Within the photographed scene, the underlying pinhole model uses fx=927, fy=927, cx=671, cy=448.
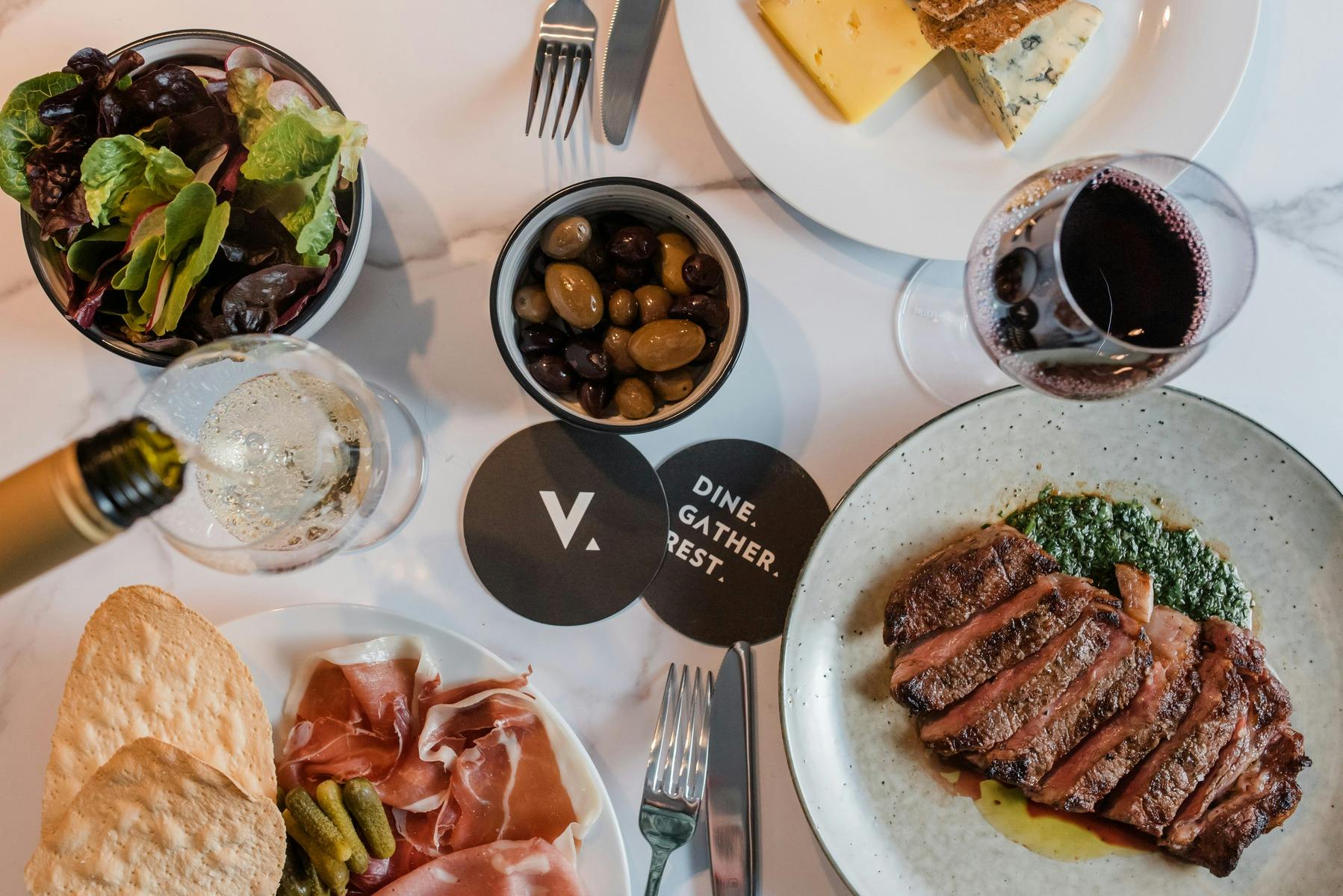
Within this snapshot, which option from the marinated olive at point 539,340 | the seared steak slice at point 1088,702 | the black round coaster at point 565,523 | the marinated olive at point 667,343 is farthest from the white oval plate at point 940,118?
the seared steak slice at point 1088,702

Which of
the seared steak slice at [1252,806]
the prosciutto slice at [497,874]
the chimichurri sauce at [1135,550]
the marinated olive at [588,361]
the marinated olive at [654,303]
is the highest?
the marinated olive at [654,303]

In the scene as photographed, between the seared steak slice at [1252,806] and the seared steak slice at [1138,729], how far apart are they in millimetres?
123

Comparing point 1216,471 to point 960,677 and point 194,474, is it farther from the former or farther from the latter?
point 194,474

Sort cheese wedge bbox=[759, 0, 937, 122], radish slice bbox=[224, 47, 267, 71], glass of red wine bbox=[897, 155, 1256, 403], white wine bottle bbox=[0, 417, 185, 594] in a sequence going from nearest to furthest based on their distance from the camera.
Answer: white wine bottle bbox=[0, 417, 185, 594] → glass of red wine bbox=[897, 155, 1256, 403] → radish slice bbox=[224, 47, 267, 71] → cheese wedge bbox=[759, 0, 937, 122]

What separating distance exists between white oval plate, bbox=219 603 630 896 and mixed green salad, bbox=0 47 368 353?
1.33ft

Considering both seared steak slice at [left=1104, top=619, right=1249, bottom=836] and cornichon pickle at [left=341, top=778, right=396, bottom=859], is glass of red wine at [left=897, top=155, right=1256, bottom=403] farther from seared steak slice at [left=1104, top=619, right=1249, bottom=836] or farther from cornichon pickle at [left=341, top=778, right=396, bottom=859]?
cornichon pickle at [left=341, top=778, right=396, bottom=859]

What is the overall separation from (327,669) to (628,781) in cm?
47

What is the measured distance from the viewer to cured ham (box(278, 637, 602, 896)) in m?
1.32

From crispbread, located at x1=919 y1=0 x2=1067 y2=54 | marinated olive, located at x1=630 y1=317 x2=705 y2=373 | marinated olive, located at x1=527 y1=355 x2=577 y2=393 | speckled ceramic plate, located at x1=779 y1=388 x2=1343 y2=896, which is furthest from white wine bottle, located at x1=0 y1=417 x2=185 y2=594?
crispbread, located at x1=919 y1=0 x2=1067 y2=54

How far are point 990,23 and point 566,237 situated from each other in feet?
2.17

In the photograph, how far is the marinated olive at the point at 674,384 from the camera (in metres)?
1.26

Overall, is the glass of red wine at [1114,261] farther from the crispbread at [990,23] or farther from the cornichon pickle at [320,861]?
the cornichon pickle at [320,861]

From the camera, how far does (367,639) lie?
1.33 meters

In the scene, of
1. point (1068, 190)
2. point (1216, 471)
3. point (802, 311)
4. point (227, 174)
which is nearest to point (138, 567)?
point (227, 174)
